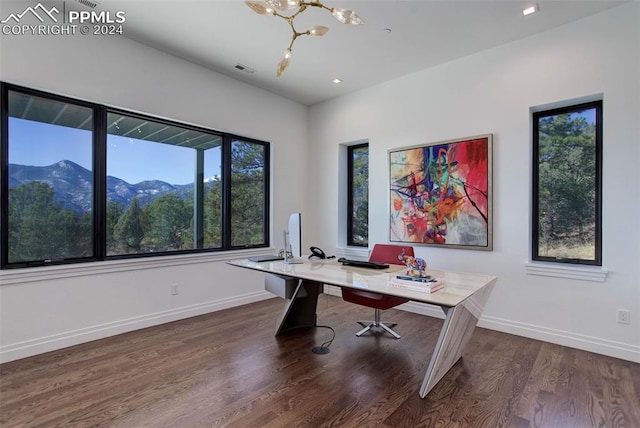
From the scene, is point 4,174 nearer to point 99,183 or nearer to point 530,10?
point 99,183

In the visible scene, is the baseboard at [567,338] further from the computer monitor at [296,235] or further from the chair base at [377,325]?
the computer monitor at [296,235]

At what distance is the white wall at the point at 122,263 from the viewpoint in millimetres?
2699

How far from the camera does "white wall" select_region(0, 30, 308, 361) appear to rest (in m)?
2.70

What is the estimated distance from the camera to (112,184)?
10.8 feet

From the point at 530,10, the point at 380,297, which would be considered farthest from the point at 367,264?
the point at 530,10

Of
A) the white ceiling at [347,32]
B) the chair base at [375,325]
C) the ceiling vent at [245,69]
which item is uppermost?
the ceiling vent at [245,69]

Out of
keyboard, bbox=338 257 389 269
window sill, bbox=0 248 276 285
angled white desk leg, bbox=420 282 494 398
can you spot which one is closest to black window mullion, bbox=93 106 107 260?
window sill, bbox=0 248 276 285

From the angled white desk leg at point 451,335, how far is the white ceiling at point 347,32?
2413 mm

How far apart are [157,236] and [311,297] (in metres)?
1.91

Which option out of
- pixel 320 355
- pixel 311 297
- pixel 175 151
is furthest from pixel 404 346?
pixel 175 151

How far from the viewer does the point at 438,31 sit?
10.2ft

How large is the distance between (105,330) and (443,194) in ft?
12.7

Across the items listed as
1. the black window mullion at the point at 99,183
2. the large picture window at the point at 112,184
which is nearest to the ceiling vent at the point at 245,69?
the large picture window at the point at 112,184

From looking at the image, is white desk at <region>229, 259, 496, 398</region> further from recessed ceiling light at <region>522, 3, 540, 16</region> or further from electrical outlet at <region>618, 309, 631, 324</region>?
recessed ceiling light at <region>522, 3, 540, 16</region>
